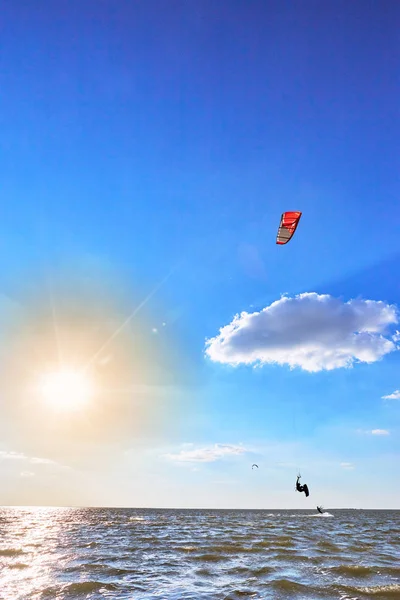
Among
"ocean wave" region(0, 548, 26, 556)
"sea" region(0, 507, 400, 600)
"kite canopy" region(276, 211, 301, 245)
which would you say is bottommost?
"sea" region(0, 507, 400, 600)

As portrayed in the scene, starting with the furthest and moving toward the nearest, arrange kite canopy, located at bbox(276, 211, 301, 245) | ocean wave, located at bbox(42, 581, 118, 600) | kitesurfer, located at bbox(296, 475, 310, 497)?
1. kitesurfer, located at bbox(296, 475, 310, 497)
2. kite canopy, located at bbox(276, 211, 301, 245)
3. ocean wave, located at bbox(42, 581, 118, 600)

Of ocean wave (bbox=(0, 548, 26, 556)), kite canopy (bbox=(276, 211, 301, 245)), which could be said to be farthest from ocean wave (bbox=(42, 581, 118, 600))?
kite canopy (bbox=(276, 211, 301, 245))

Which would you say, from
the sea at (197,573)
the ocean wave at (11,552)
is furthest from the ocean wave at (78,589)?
the ocean wave at (11,552)

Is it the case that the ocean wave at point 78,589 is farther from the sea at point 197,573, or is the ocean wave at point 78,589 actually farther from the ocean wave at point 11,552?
the ocean wave at point 11,552

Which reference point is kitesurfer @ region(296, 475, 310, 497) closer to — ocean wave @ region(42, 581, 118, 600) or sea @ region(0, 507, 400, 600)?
sea @ region(0, 507, 400, 600)

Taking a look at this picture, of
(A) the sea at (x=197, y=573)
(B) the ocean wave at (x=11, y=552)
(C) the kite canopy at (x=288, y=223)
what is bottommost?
(A) the sea at (x=197, y=573)

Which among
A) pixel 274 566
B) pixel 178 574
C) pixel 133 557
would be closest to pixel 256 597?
pixel 178 574

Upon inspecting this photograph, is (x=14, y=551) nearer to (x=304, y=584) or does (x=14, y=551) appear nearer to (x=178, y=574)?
(x=178, y=574)

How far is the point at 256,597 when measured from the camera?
9797 millimetres

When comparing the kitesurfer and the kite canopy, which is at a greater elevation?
the kite canopy

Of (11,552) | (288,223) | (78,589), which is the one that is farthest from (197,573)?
(288,223)

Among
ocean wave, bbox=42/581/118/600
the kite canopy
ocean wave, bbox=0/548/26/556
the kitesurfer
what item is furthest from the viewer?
the kitesurfer

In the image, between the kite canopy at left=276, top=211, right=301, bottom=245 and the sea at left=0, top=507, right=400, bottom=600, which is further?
the kite canopy at left=276, top=211, right=301, bottom=245

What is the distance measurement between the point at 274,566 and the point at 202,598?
18.7ft
